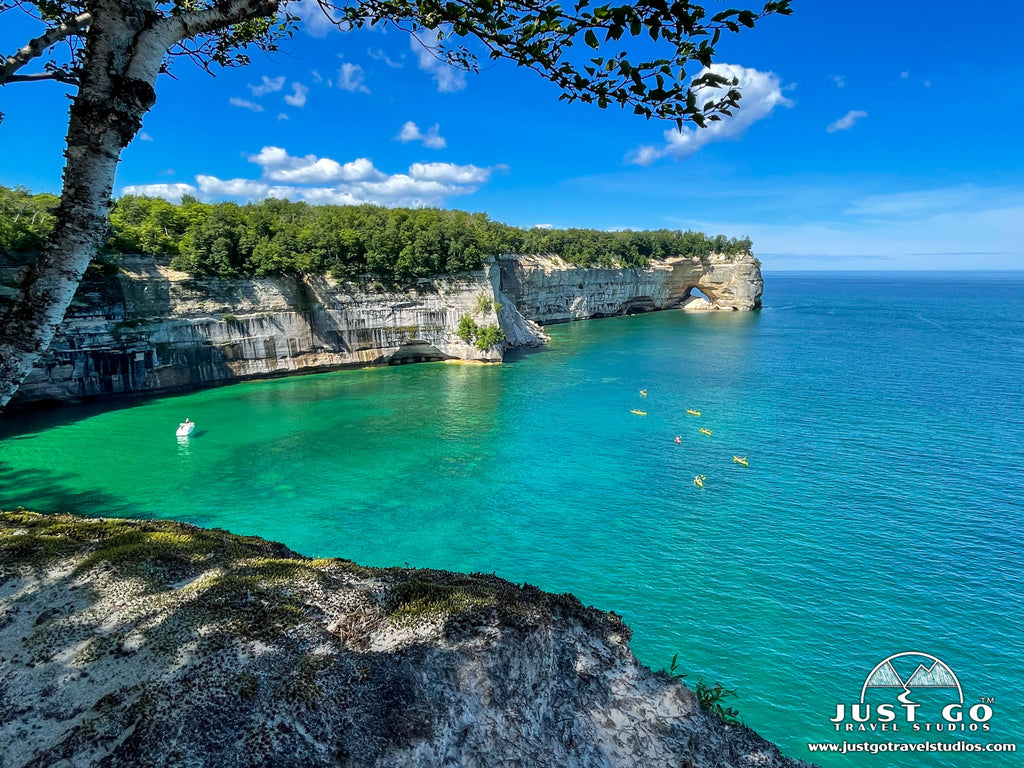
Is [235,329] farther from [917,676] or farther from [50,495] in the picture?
[917,676]

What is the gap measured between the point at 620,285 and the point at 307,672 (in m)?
90.4

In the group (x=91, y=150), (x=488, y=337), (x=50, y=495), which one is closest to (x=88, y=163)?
(x=91, y=150)

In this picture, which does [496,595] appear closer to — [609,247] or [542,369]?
[542,369]

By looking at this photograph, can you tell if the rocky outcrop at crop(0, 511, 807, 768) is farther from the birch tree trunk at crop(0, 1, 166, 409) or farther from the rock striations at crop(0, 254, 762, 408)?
the rock striations at crop(0, 254, 762, 408)

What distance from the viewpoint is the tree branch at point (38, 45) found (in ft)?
13.8

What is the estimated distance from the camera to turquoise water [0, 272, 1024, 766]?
47.0ft

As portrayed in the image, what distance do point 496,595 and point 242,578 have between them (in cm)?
344

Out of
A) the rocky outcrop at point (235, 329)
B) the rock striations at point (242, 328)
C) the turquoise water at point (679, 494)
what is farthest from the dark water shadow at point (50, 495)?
the rock striations at point (242, 328)

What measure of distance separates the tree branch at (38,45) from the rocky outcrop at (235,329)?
35.3 metres

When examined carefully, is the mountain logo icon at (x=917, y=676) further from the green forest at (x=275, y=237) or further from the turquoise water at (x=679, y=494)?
the green forest at (x=275, y=237)

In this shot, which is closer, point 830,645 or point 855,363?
point 830,645

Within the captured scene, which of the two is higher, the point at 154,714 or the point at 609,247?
the point at 609,247

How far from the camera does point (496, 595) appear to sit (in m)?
6.79

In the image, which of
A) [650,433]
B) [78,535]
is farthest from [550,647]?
[650,433]
